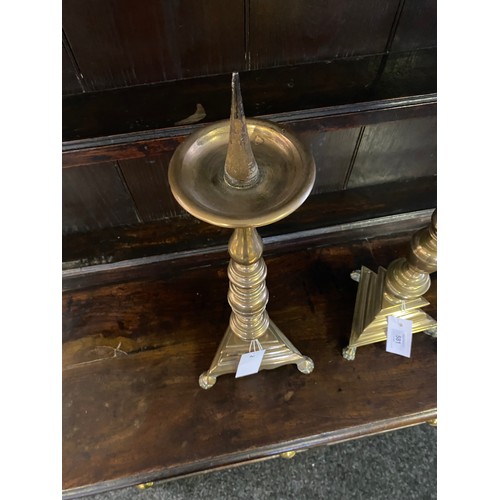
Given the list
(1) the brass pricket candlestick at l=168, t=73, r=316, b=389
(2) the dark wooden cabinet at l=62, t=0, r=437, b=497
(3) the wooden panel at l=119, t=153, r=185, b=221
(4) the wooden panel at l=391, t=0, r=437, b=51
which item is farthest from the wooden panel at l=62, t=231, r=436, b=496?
(4) the wooden panel at l=391, t=0, r=437, b=51

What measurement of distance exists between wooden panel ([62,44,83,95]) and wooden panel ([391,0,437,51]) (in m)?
0.52

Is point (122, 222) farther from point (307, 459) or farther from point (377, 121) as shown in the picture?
point (307, 459)

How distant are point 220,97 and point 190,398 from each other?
0.56 metres

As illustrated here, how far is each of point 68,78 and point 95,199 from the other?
279mm

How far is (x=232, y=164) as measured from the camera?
52 centimetres

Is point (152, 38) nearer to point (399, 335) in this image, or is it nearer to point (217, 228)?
point (217, 228)

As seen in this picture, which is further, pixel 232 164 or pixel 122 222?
pixel 122 222

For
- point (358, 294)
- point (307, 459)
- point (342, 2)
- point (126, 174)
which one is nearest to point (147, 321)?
point (126, 174)

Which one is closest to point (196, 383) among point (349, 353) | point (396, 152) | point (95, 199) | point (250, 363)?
point (250, 363)

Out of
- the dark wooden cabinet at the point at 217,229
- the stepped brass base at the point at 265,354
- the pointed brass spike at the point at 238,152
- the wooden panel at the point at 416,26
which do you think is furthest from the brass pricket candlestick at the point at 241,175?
the wooden panel at the point at 416,26

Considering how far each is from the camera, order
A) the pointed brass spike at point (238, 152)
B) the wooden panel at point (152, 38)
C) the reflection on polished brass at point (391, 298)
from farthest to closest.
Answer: the reflection on polished brass at point (391, 298), the wooden panel at point (152, 38), the pointed brass spike at point (238, 152)

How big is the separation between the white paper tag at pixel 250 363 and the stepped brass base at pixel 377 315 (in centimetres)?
19

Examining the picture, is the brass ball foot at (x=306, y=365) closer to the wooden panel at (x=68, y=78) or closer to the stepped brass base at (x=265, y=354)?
the stepped brass base at (x=265, y=354)

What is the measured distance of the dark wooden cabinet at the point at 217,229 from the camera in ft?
2.43
